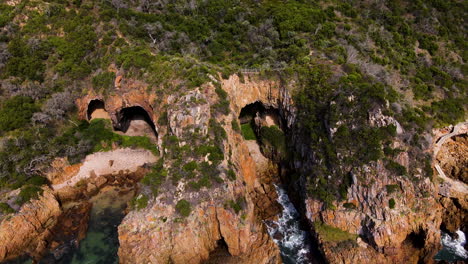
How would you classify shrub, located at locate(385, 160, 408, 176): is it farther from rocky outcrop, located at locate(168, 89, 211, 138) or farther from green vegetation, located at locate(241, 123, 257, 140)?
green vegetation, located at locate(241, 123, 257, 140)

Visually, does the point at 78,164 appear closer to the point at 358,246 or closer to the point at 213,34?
the point at 213,34

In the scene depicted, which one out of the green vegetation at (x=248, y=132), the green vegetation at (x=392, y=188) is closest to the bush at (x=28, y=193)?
the green vegetation at (x=248, y=132)

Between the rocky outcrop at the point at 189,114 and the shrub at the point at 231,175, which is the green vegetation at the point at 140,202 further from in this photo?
the shrub at the point at 231,175

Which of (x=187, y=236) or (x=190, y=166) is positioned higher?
(x=190, y=166)

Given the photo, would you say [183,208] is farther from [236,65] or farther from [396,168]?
[236,65]

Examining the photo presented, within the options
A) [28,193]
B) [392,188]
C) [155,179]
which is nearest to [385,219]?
[392,188]

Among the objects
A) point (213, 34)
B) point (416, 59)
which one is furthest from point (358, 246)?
point (213, 34)

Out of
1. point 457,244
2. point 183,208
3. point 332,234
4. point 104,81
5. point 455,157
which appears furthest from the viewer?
point 104,81
